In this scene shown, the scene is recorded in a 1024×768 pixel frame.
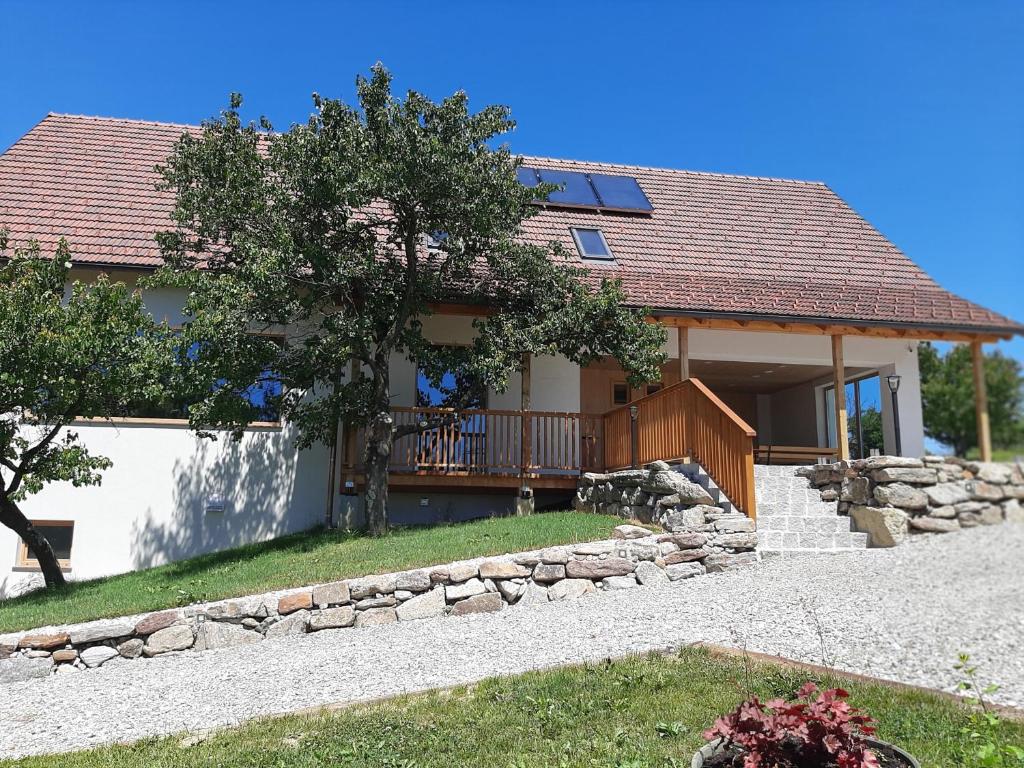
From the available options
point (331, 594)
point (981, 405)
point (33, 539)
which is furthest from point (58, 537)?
point (981, 405)

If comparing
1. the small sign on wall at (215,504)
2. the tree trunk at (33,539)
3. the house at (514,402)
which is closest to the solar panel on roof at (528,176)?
the house at (514,402)

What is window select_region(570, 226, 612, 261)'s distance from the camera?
1390cm

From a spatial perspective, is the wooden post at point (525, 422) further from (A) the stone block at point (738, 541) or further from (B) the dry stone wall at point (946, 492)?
(B) the dry stone wall at point (946, 492)

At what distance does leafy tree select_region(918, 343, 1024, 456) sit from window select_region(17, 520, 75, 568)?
38.0 feet

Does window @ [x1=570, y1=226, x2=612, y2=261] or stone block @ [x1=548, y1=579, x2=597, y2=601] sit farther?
window @ [x1=570, y1=226, x2=612, y2=261]

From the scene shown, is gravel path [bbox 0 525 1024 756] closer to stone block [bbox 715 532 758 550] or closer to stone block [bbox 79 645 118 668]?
stone block [bbox 79 645 118 668]

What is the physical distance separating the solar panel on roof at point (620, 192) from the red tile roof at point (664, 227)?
313 millimetres

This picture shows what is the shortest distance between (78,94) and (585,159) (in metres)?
11.2

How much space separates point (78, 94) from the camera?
9.42 m

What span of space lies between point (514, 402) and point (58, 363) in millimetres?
6705

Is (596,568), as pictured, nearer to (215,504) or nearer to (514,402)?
(514,402)

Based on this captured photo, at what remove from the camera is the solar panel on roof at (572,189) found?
15.5 metres

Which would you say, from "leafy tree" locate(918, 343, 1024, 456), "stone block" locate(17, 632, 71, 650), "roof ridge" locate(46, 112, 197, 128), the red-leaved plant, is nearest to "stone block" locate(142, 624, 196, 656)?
"stone block" locate(17, 632, 71, 650)

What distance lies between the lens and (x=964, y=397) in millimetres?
2545
